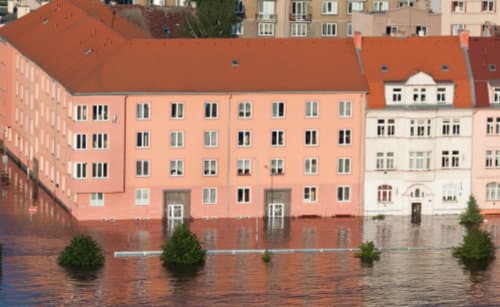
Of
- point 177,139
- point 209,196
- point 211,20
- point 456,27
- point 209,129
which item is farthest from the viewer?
point 456,27

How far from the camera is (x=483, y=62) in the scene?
171000 mm

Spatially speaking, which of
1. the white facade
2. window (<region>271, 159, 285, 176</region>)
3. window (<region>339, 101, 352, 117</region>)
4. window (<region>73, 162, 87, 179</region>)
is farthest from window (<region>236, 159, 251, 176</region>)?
window (<region>73, 162, 87, 179</region>)

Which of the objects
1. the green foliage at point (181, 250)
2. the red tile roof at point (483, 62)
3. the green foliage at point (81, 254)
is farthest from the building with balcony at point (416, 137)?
the green foliage at point (81, 254)

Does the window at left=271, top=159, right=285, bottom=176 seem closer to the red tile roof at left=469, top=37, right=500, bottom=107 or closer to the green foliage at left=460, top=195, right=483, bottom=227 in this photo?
the green foliage at left=460, top=195, right=483, bottom=227

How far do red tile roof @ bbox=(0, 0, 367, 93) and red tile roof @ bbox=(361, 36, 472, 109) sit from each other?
3.62ft

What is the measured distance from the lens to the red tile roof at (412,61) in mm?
168500

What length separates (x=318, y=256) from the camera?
157125 millimetres

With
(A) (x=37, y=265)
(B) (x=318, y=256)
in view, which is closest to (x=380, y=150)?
(B) (x=318, y=256)

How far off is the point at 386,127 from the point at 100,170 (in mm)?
19461

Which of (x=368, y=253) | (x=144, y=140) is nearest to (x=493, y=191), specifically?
(x=368, y=253)

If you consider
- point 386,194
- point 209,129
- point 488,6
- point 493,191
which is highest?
point 488,6

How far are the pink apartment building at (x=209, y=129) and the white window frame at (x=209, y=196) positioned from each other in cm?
7

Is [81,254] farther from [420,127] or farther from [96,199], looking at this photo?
[420,127]

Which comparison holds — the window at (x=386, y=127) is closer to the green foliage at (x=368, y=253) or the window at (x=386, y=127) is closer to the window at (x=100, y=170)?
the green foliage at (x=368, y=253)
